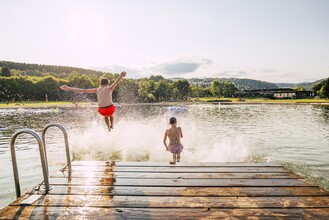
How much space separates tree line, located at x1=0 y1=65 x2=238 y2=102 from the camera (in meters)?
122

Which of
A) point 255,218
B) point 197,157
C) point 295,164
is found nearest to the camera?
point 255,218

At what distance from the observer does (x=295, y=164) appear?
13.4 m

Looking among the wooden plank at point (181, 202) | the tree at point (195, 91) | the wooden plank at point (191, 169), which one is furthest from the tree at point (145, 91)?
the wooden plank at point (181, 202)

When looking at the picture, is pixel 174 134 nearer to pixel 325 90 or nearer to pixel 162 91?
pixel 325 90

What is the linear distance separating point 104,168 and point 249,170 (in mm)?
3591

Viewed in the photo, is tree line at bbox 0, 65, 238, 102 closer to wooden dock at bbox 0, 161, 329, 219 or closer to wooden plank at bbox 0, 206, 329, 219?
wooden dock at bbox 0, 161, 329, 219

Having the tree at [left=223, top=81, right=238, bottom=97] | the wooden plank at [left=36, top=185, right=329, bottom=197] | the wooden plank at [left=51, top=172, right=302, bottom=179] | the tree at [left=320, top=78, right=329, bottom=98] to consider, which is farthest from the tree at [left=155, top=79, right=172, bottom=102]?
the wooden plank at [left=36, top=185, right=329, bottom=197]

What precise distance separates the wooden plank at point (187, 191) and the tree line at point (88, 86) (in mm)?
132572

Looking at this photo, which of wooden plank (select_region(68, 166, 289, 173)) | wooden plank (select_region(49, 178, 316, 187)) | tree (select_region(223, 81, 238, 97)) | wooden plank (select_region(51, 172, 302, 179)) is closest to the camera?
wooden plank (select_region(49, 178, 316, 187))

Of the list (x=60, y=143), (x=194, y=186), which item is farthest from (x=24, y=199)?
(x=60, y=143)

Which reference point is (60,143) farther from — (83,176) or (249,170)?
(249,170)

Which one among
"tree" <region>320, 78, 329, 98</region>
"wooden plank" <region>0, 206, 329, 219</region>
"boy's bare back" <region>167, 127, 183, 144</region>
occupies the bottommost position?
"wooden plank" <region>0, 206, 329, 219</region>

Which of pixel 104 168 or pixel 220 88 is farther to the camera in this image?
pixel 220 88

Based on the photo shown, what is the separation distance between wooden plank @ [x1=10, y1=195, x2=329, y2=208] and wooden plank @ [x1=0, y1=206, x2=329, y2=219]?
135 millimetres
